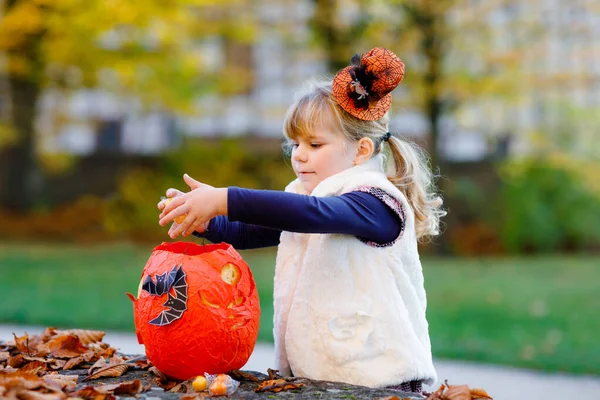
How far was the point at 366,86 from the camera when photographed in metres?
2.80

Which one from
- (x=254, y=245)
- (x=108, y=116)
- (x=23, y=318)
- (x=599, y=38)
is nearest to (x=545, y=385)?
(x=254, y=245)

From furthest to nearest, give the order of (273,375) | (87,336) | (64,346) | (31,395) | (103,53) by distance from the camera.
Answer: (103,53), (87,336), (64,346), (273,375), (31,395)

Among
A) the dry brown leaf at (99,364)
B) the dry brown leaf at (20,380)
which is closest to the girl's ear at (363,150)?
the dry brown leaf at (99,364)

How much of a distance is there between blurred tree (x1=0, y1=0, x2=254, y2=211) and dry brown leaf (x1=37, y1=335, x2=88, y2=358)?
8.41 metres

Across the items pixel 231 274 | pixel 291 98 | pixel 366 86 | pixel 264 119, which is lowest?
pixel 231 274

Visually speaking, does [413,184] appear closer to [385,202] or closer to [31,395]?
[385,202]

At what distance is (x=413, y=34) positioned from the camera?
12.6 meters

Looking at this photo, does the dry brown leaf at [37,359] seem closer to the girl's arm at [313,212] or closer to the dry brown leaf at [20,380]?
the dry brown leaf at [20,380]

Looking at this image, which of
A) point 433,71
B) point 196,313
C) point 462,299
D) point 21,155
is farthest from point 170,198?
point 21,155

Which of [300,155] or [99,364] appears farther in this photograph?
[99,364]

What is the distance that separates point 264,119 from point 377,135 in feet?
41.9

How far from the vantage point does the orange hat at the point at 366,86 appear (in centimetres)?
279

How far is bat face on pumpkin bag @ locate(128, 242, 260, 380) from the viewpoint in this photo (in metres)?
2.56

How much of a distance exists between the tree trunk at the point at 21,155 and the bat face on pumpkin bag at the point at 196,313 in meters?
12.4
